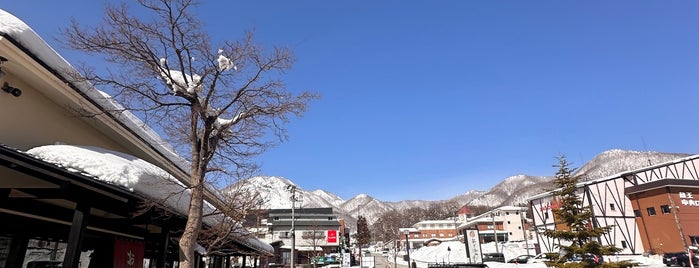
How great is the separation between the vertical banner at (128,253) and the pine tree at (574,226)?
58.6 feet

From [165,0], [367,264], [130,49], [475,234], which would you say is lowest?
[367,264]

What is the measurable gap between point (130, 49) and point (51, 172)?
327 centimetres

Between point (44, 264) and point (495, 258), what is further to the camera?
point (495, 258)

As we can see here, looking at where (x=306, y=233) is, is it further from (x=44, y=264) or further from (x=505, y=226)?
(x=44, y=264)

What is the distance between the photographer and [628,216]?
158ft

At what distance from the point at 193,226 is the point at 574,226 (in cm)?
1905

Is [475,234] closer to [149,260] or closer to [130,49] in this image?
[149,260]

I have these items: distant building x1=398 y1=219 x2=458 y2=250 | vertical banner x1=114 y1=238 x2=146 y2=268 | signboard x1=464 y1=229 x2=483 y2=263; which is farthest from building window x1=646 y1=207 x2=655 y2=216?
distant building x1=398 y1=219 x2=458 y2=250

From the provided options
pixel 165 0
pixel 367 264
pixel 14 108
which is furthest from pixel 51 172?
pixel 367 264

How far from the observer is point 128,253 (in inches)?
395

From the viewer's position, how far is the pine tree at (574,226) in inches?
719

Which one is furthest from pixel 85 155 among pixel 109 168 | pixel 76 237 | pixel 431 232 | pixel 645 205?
pixel 431 232

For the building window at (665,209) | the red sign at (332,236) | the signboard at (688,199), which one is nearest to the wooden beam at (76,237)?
the building window at (665,209)

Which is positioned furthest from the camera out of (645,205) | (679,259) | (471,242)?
(645,205)
